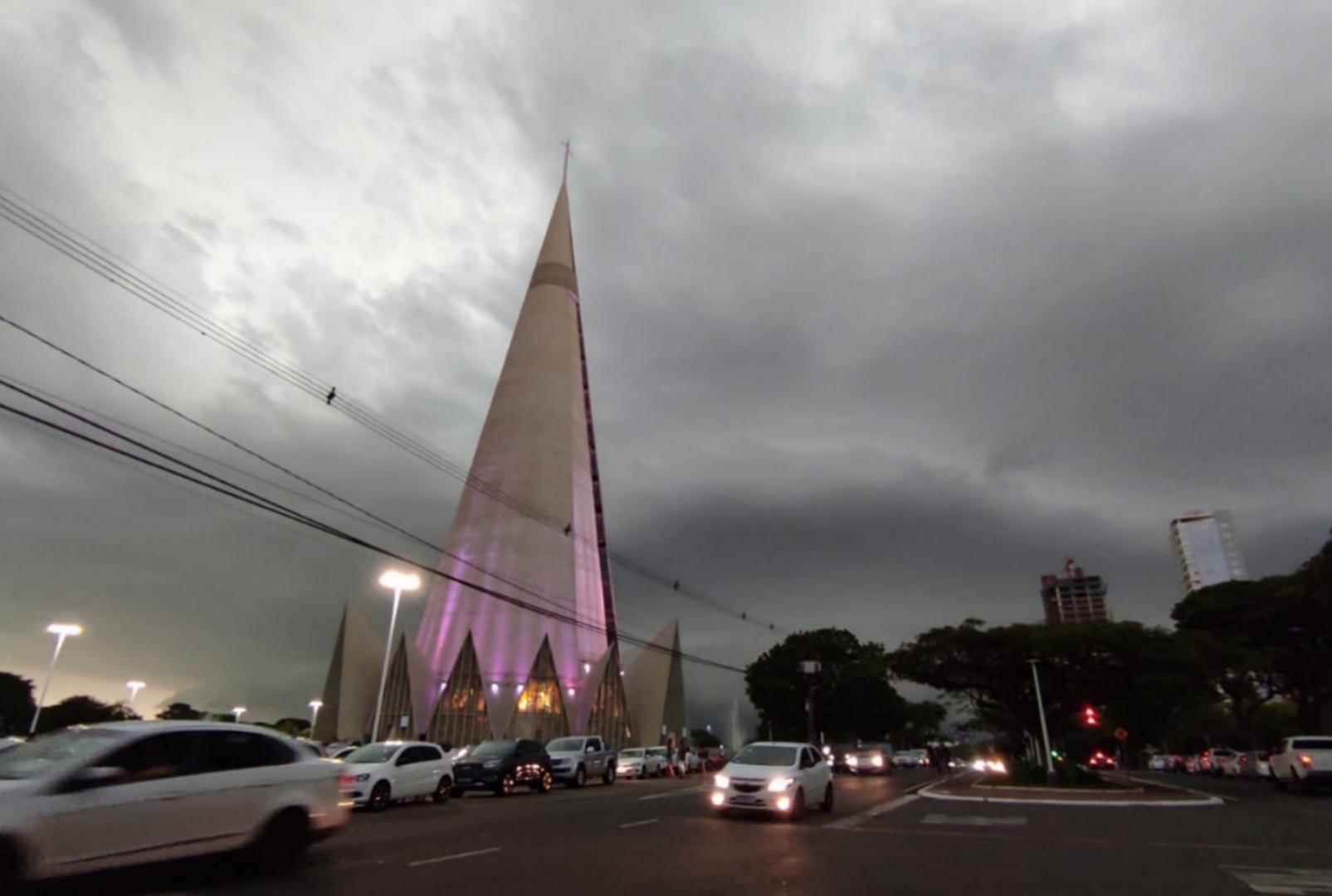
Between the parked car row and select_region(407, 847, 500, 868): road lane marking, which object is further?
the parked car row

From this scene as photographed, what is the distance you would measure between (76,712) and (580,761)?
5561 centimetres

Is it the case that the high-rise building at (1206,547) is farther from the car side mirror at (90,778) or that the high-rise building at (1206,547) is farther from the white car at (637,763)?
the car side mirror at (90,778)

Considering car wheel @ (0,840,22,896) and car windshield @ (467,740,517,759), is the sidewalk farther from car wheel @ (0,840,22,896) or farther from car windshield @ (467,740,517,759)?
car wheel @ (0,840,22,896)

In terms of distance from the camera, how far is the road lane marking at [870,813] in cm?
1359

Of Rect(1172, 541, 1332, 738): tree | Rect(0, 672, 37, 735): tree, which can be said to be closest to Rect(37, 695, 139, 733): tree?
Rect(0, 672, 37, 735): tree

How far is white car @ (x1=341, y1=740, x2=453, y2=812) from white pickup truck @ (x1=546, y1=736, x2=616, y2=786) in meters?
6.23

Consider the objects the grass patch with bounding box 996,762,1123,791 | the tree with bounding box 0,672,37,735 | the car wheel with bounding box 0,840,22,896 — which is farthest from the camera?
the tree with bounding box 0,672,37,735

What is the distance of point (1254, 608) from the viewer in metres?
46.0

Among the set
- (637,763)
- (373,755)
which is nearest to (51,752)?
(373,755)

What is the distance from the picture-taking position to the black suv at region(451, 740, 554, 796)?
2211 cm

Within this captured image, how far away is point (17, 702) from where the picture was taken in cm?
5922

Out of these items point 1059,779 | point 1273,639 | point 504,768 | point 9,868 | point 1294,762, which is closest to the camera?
point 9,868

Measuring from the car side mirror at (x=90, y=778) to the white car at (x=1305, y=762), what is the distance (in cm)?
3335

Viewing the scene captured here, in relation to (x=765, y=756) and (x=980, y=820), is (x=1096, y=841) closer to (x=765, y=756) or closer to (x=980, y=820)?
(x=980, y=820)
